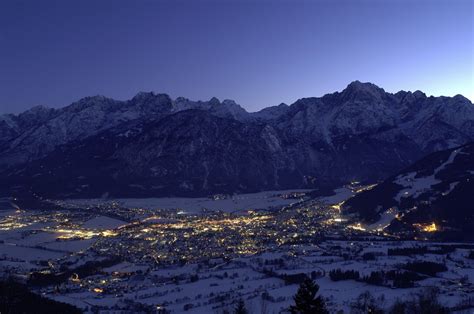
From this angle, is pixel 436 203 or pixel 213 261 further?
pixel 436 203

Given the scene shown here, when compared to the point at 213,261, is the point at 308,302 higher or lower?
higher

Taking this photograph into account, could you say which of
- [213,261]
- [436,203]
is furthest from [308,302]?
[436,203]

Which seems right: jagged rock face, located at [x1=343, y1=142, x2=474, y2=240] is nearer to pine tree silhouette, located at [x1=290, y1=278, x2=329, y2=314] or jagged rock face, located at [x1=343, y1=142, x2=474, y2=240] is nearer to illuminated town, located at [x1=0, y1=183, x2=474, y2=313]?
illuminated town, located at [x1=0, y1=183, x2=474, y2=313]

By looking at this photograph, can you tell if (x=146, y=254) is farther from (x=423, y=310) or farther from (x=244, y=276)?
(x=423, y=310)

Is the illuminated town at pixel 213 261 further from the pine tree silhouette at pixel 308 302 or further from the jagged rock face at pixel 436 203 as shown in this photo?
the pine tree silhouette at pixel 308 302

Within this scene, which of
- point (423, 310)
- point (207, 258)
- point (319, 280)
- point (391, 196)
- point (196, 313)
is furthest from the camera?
point (391, 196)

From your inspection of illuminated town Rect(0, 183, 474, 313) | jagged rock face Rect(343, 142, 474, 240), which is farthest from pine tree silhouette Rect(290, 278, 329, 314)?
jagged rock face Rect(343, 142, 474, 240)

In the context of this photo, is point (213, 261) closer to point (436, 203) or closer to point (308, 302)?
point (436, 203)

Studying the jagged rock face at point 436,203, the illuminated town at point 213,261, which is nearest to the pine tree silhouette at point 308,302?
the illuminated town at point 213,261

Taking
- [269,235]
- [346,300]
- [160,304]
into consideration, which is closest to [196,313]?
[160,304]

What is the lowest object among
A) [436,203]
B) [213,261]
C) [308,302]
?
[213,261]

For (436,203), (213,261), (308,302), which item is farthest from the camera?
(436,203)
